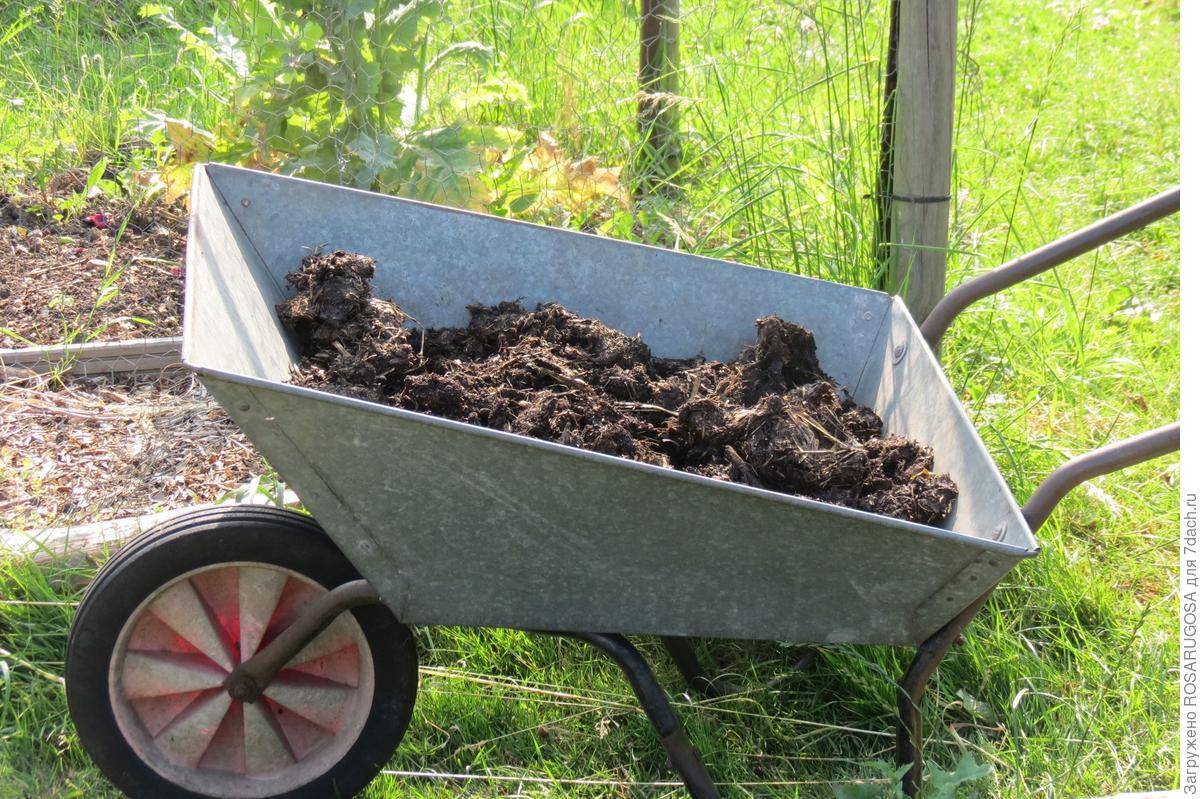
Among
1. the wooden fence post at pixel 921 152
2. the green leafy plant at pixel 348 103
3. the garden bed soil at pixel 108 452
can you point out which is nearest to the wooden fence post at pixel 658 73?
the green leafy plant at pixel 348 103

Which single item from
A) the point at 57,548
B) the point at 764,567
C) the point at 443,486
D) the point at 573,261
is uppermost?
the point at 573,261

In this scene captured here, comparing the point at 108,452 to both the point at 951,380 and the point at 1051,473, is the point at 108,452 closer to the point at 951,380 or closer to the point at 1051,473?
the point at 1051,473

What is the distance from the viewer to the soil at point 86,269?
303 centimetres

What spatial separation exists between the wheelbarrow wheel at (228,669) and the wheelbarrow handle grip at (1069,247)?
119 cm

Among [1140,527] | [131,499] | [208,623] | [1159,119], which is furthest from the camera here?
[1159,119]

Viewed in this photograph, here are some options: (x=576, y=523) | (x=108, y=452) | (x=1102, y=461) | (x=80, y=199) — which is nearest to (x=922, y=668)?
(x=1102, y=461)

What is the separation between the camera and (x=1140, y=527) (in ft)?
8.94

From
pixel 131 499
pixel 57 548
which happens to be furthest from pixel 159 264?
pixel 57 548

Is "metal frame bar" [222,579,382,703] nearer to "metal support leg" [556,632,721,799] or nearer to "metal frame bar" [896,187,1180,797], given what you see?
"metal support leg" [556,632,721,799]

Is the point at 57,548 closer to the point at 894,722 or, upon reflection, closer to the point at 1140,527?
the point at 894,722

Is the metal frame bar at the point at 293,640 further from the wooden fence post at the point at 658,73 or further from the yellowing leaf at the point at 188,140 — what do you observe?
the wooden fence post at the point at 658,73

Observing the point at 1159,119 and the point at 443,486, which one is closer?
the point at 443,486

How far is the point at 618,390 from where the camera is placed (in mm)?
2021

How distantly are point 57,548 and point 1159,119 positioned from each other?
5132 mm
